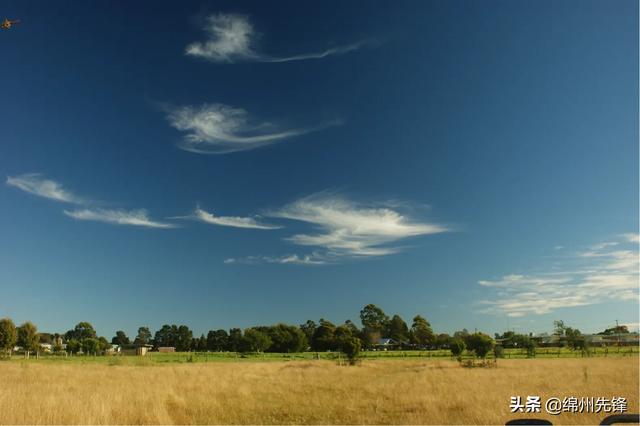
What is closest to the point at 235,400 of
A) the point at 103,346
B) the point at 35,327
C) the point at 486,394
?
the point at 486,394

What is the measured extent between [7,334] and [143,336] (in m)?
105

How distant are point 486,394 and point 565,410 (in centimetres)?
418

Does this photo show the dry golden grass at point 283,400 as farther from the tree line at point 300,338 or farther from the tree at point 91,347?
the tree at point 91,347

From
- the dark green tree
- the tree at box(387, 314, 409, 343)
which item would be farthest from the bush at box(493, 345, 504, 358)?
the tree at box(387, 314, 409, 343)

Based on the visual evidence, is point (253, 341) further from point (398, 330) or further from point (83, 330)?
point (83, 330)

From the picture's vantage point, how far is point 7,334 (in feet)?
209

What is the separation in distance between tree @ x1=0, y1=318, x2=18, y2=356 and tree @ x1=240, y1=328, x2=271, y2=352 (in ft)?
119

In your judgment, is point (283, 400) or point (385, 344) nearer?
point (283, 400)

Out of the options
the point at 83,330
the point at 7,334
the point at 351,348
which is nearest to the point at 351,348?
the point at 351,348

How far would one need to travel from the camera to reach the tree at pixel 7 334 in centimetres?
6362

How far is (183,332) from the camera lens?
5384 inches

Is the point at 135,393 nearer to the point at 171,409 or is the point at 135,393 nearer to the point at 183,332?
the point at 171,409

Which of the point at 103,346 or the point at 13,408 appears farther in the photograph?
the point at 103,346

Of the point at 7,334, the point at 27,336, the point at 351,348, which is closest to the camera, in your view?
the point at 351,348
